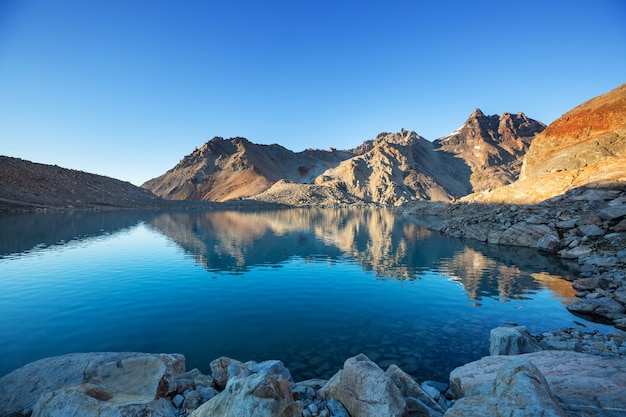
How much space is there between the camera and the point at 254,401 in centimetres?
561

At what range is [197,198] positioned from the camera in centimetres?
19012

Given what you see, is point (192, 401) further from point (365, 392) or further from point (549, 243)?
point (549, 243)

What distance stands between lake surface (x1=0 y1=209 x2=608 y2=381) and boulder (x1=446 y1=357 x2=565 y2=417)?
5036 mm

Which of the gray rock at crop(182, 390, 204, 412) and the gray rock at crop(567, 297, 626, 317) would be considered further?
the gray rock at crop(567, 297, 626, 317)

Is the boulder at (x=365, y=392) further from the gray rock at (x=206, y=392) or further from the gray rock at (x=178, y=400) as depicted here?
the gray rock at (x=178, y=400)

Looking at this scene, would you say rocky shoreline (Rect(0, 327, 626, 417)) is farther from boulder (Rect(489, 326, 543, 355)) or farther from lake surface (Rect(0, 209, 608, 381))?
lake surface (Rect(0, 209, 608, 381))

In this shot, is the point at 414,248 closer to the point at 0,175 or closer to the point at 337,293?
the point at 337,293

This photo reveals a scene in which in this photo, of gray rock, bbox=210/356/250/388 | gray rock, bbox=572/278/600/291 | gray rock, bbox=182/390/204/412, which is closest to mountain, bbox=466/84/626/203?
gray rock, bbox=572/278/600/291

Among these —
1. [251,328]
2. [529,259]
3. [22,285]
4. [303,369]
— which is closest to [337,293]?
[251,328]

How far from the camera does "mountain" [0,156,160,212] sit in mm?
80000

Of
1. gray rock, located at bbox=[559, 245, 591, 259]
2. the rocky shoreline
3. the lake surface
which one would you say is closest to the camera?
the rocky shoreline

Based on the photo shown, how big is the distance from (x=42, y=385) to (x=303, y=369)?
274 inches

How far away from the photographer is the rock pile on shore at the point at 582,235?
16.2 meters

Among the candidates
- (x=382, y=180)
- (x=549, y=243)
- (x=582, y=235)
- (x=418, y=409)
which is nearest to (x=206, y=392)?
(x=418, y=409)
